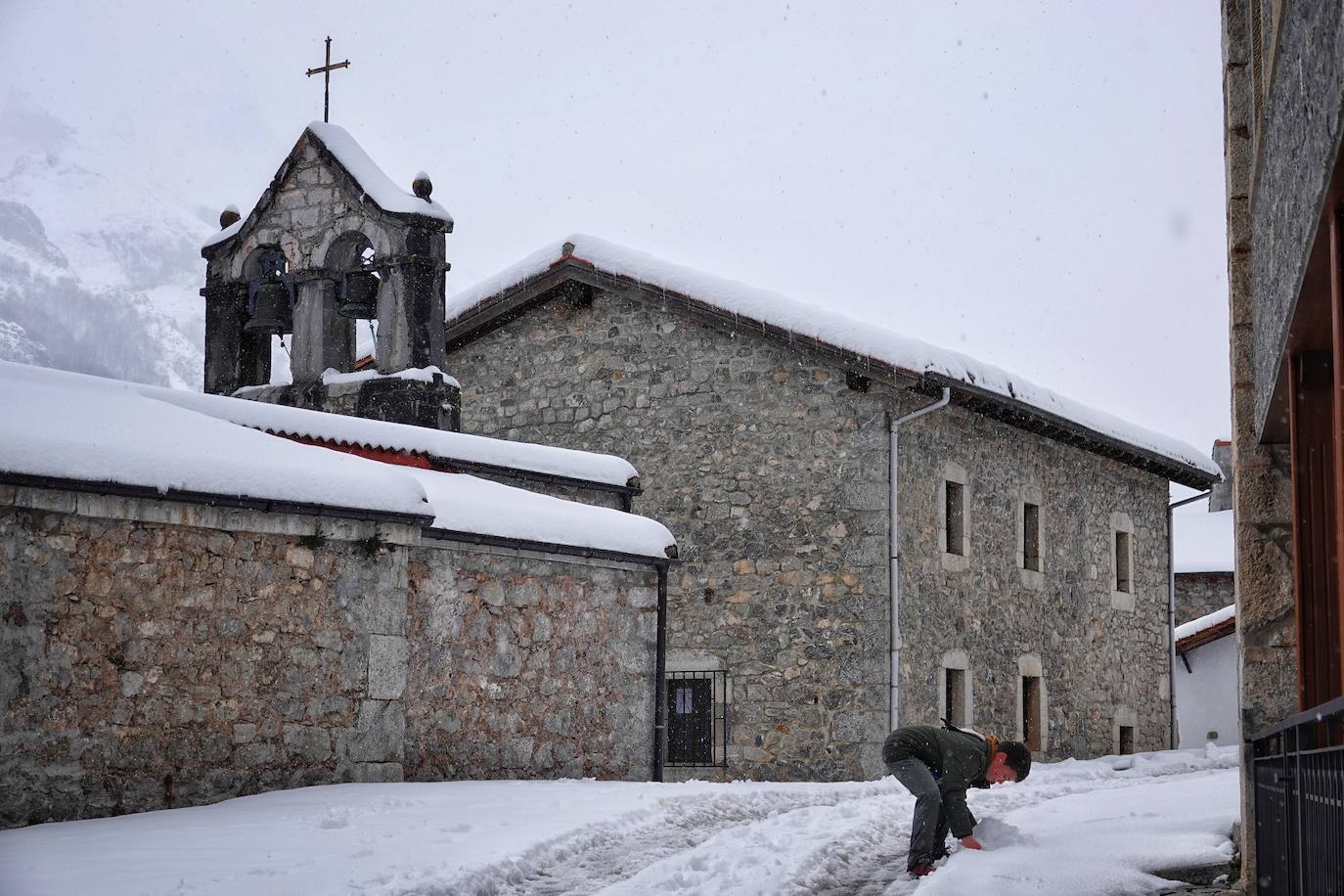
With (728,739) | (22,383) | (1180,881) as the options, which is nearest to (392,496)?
(22,383)

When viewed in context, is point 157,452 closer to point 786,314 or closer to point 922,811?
point 922,811

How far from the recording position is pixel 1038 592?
63.1 ft

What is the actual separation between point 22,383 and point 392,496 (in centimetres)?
237

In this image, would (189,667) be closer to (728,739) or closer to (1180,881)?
(1180,881)

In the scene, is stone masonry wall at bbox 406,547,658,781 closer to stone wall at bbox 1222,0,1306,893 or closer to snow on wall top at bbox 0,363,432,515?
snow on wall top at bbox 0,363,432,515

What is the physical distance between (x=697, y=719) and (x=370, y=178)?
6513mm

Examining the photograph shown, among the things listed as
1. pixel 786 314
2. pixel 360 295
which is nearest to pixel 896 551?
pixel 786 314

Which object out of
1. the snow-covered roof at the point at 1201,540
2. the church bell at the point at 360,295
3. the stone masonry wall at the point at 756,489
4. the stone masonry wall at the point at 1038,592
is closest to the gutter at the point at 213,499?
the church bell at the point at 360,295

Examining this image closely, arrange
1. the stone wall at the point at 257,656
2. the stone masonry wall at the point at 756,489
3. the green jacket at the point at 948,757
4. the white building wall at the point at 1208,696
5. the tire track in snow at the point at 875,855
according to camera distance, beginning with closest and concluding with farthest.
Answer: the tire track in snow at the point at 875,855
the green jacket at the point at 948,757
the stone wall at the point at 257,656
the stone masonry wall at the point at 756,489
the white building wall at the point at 1208,696

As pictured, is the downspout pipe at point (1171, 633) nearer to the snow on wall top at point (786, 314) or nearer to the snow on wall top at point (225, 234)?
the snow on wall top at point (786, 314)

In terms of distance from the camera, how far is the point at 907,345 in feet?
53.3

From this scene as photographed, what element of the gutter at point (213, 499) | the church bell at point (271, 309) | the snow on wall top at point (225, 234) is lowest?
the gutter at point (213, 499)

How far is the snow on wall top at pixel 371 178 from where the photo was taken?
14055 millimetres

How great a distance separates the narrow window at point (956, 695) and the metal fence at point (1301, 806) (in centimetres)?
965
